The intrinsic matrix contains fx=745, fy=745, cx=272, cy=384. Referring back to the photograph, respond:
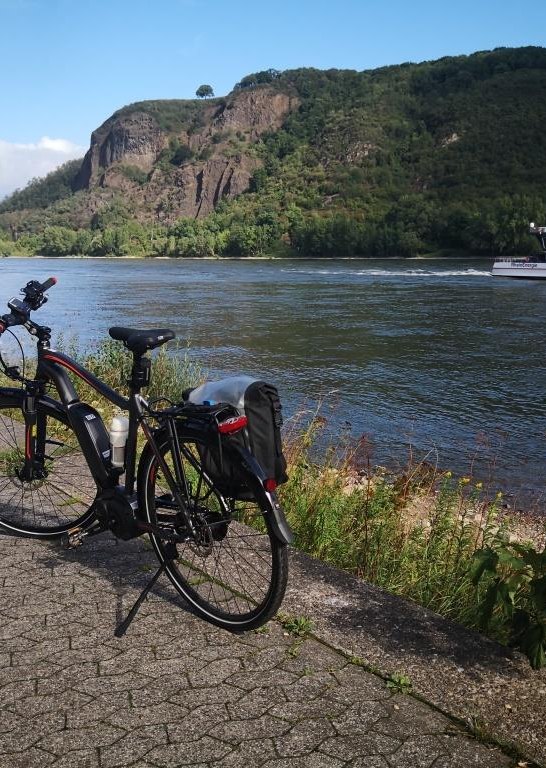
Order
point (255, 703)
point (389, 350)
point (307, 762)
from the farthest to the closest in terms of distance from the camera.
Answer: point (389, 350), point (255, 703), point (307, 762)

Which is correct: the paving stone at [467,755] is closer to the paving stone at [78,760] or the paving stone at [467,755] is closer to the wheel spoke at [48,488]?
the paving stone at [78,760]

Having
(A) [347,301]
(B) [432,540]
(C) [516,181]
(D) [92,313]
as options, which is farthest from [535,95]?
(B) [432,540]

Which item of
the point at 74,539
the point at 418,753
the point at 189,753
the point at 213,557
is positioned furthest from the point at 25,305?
the point at 418,753

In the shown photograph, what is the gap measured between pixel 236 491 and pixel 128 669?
32.6 inches

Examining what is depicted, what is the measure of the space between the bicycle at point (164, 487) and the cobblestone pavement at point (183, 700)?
182 mm

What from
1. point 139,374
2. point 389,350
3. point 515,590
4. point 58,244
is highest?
point 58,244

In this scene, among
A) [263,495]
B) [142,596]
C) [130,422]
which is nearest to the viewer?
[263,495]

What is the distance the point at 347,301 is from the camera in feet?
130

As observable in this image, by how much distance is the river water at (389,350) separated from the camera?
13.2 m

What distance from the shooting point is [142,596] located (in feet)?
11.1

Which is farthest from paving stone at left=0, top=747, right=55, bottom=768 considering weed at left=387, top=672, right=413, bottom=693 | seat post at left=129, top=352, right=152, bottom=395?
→ seat post at left=129, top=352, right=152, bottom=395

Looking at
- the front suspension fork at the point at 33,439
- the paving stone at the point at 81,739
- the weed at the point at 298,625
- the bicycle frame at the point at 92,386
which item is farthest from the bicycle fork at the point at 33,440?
the paving stone at the point at 81,739

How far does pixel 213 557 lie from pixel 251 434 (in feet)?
3.09

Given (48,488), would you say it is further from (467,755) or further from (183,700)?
(467,755)
